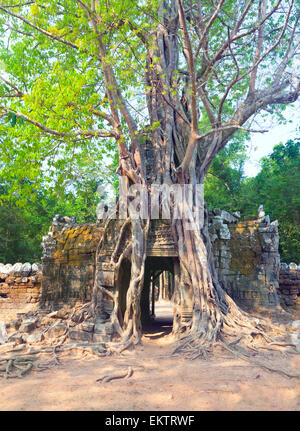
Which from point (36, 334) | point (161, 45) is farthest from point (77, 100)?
point (36, 334)

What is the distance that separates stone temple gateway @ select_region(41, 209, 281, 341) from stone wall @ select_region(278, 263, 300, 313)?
647mm

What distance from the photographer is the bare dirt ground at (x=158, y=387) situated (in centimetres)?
293

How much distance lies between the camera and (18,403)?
2.97 metres

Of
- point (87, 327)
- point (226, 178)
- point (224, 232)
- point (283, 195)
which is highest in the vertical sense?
point (226, 178)

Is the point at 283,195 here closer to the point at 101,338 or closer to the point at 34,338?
the point at 101,338

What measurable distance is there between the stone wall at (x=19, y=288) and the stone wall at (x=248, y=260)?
15.8 feet

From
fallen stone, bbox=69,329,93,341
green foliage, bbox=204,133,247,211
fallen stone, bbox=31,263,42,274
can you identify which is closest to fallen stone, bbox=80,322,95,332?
fallen stone, bbox=69,329,93,341

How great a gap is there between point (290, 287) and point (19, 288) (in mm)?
7205

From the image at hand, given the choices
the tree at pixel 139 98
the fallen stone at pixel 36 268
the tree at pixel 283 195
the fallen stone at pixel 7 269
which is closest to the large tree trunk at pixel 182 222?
the tree at pixel 139 98

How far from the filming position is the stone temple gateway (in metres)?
6.46

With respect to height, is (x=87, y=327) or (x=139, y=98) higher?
(x=139, y=98)

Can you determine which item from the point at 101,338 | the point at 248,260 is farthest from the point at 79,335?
the point at 248,260

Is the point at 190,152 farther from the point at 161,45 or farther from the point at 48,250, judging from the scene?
the point at 48,250

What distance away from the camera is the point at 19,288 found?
8078mm
